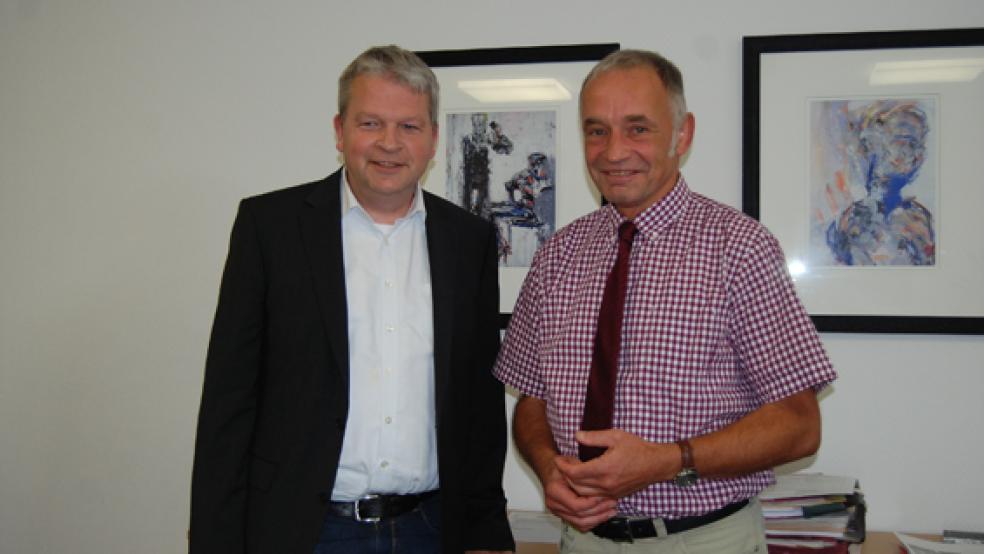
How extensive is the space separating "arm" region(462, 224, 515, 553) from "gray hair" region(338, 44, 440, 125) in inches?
15.7

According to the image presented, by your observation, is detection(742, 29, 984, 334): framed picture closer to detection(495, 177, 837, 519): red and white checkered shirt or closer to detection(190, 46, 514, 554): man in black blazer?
detection(495, 177, 837, 519): red and white checkered shirt

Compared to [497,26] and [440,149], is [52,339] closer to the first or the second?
[440,149]

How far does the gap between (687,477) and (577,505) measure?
0.66 feet

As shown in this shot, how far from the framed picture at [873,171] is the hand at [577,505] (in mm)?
1019

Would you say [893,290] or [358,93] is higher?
[358,93]

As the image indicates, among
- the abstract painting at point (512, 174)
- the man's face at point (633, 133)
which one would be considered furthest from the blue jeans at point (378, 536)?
the abstract painting at point (512, 174)

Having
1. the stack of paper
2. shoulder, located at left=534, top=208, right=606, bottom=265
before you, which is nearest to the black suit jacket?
shoulder, located at left=534, top=208, right=606, bottom=265

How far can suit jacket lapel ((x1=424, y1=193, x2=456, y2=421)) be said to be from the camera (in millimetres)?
1691

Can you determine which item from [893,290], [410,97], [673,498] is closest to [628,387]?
[673,498]

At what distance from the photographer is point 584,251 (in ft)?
5.74

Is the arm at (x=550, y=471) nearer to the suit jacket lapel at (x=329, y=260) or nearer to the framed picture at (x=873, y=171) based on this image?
the suit jacket lapel at (x=329, y=260)

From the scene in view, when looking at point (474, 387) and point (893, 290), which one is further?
point (893, 290)

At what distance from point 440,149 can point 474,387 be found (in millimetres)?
857

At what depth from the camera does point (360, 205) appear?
1.76 meters
